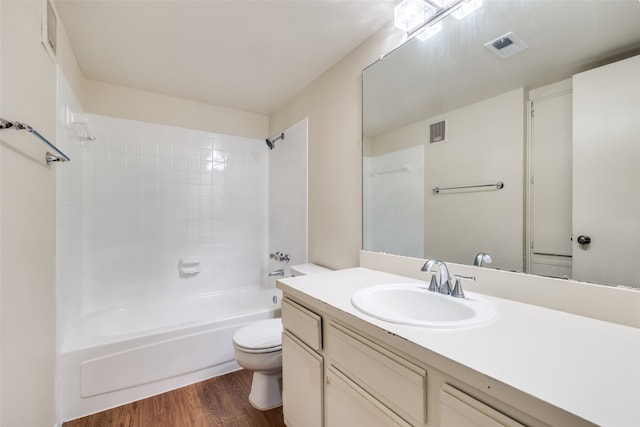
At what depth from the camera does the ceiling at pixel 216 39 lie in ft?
4.84

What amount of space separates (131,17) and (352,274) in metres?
1.94

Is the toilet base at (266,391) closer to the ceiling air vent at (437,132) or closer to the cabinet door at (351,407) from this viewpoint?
the cabinet door at (351,407)

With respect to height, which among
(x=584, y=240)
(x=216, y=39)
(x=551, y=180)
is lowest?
(x=584, y=240)

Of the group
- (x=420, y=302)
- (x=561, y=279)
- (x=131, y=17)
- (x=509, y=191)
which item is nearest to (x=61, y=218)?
(x=131, y=17)

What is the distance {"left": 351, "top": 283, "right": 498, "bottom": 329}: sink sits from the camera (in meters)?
0.84

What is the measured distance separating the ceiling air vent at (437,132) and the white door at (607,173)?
0.50 metres

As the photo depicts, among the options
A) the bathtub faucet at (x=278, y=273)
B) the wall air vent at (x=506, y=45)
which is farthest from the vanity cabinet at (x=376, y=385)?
the bathtub faucet at (x=278, y=273)

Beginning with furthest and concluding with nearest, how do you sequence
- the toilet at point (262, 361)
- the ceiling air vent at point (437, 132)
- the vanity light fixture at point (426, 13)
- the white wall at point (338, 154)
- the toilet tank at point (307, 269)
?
the toilet tank at point (307, 269) → the white wall at point (338, 154) → the toilet at point (262, 361) → the ceiling air vent at point (437, 132) → the vanity light fixture at point (426, 13)

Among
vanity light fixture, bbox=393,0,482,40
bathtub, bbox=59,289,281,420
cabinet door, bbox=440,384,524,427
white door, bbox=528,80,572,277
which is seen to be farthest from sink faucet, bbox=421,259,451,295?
bathtub, bbox=59,289,281,420

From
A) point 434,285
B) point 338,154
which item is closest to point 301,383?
point 434,285

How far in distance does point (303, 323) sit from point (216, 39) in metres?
1.79

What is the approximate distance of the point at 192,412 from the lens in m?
1.63

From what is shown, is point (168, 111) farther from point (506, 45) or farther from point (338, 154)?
point (506, 45)

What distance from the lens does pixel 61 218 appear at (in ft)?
5.27
